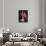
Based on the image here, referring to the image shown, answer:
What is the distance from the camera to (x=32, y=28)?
409cm

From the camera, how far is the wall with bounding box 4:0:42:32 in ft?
13.4

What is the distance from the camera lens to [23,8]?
4102 millimetres

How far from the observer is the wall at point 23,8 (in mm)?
4078

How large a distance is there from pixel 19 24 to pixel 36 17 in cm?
49

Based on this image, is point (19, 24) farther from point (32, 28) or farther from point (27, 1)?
point (27, 1)

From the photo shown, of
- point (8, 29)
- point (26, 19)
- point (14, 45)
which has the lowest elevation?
point (14, 45)

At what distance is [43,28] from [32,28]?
30 centimetres

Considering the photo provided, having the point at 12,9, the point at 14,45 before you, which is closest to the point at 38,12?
the point at 12,9

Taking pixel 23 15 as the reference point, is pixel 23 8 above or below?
above

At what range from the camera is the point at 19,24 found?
4.10m

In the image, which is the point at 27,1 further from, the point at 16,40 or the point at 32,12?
the point at 16,40

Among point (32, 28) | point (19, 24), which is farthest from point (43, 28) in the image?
point (19, 24)

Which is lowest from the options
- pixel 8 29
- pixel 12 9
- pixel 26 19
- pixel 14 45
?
pixel 14 45

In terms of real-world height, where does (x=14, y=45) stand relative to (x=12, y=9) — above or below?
below
